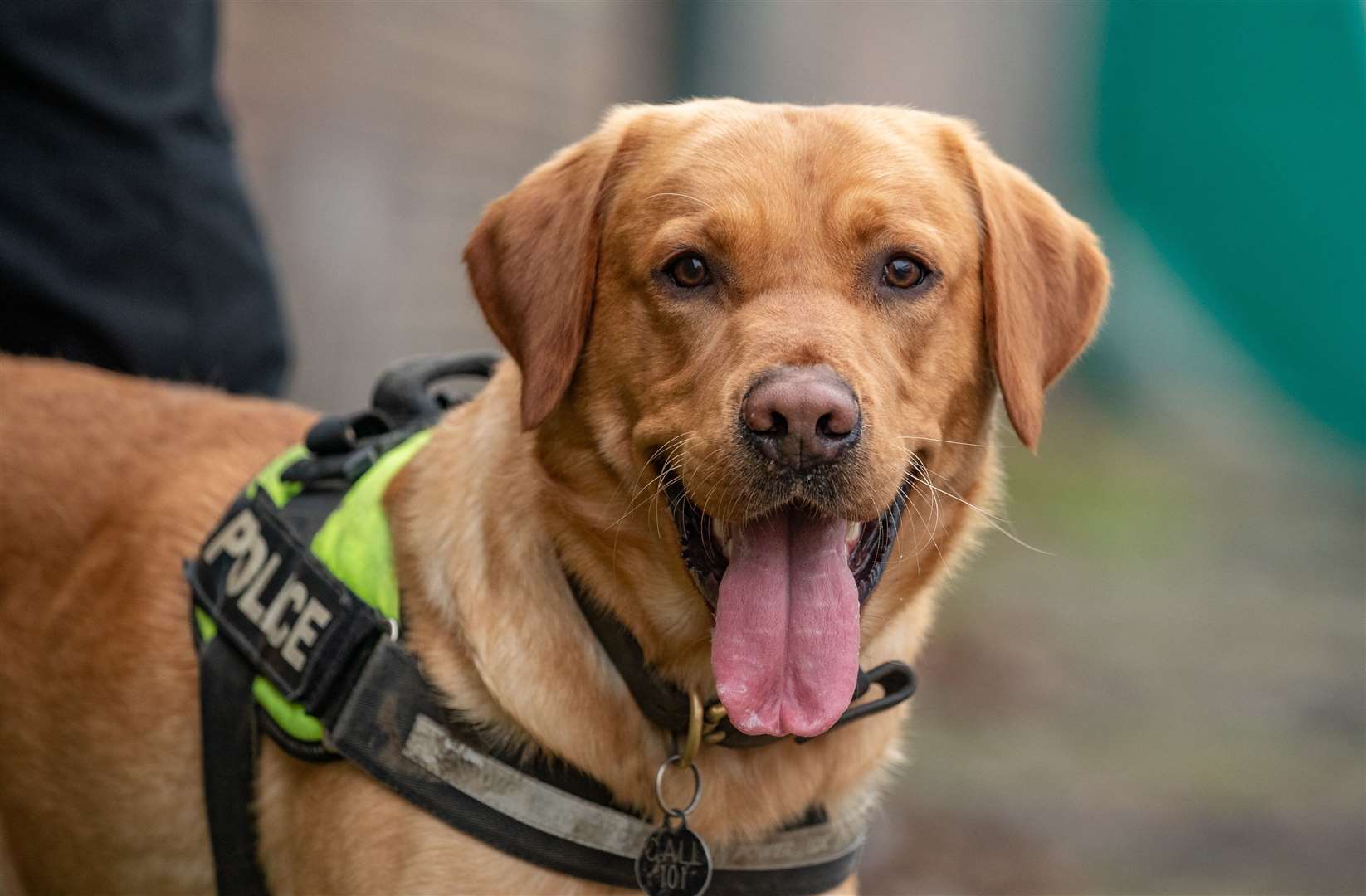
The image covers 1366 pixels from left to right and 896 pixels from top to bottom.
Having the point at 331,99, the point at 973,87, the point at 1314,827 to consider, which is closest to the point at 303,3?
the point at 331,99

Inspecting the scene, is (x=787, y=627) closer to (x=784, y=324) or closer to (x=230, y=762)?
(x=784, y=324)

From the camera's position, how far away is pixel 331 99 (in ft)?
21.6

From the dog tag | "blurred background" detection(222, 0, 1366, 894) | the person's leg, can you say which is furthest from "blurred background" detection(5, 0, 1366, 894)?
the person's leg

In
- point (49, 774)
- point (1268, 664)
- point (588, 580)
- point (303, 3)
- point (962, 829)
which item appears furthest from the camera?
point (1268, 664)

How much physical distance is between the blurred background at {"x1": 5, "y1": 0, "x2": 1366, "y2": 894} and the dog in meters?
2.23

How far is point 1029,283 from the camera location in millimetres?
2660

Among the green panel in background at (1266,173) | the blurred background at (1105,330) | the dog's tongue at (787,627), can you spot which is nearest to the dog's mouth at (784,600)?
the dog's tongue at (787,627)

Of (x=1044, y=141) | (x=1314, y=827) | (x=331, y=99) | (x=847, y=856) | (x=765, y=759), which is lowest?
(x=1044, y=141)

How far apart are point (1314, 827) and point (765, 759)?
3.45 metres

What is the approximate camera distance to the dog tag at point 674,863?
2215mm

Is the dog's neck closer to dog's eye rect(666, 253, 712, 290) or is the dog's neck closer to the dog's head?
the dog's head

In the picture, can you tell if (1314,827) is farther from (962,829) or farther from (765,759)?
(765,759)

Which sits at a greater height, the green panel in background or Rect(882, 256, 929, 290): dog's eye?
Rect(882, 256, 929, 290): dog's eye

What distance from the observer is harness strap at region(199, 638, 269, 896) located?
248 centimetres
